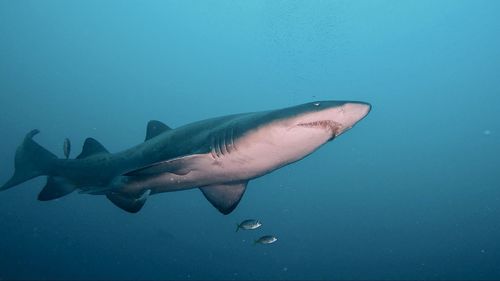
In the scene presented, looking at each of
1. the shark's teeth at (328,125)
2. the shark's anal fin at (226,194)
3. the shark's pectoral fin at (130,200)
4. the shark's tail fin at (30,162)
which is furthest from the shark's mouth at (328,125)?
the shark's tail fin at (30,162)

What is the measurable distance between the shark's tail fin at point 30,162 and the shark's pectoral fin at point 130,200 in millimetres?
1764

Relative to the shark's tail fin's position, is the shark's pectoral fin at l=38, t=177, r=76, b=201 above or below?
below

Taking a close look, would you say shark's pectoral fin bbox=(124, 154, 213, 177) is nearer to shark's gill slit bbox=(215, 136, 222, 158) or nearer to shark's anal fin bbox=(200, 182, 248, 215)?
shark's gill slit bbox=(215, 136, 222, 158)

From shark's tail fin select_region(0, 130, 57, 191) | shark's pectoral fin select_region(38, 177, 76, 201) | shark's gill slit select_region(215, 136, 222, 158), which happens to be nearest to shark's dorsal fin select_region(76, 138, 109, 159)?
shark's pectoral fin select_region(38, 177, 76, 201)

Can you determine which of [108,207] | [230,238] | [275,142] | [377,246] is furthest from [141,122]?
[275,142]

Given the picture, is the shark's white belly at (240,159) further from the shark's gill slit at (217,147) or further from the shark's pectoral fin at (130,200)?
the shark's pectoral fin at (130,200)

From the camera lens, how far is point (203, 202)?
Answer: 52094 mm

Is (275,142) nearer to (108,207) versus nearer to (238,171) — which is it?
(238,171)

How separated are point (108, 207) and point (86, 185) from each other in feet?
142

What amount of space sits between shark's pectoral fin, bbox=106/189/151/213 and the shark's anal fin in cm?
100

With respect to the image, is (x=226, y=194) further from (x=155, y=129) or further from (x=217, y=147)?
(x=155, y=129)

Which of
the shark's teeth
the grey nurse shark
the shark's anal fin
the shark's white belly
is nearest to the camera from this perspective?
the shark's teeth

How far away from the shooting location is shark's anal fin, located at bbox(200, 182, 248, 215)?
5820 millimetres

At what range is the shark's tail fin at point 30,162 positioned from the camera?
21.1ft
